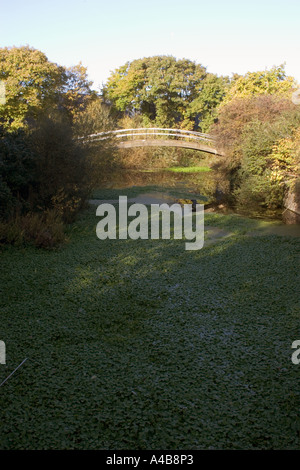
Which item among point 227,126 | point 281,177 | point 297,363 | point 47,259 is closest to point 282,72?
point 227,126

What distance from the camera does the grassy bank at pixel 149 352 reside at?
3.41 metres

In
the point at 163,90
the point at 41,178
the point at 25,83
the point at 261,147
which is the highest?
the point at 163,90

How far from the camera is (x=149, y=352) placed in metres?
4.72

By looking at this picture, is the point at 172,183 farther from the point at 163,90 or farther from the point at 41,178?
the point at 163,90

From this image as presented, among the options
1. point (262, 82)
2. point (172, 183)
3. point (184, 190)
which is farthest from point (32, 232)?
point (262, 82)

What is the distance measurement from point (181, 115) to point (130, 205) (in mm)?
28232

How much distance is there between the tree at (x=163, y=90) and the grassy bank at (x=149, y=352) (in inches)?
1280

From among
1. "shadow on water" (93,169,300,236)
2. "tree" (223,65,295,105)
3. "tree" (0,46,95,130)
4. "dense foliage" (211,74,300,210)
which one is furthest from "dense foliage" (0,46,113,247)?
"tree" (223,65,295,105)

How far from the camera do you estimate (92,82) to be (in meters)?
34.7

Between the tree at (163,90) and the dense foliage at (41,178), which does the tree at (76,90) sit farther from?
the dense foliage at (41,178)

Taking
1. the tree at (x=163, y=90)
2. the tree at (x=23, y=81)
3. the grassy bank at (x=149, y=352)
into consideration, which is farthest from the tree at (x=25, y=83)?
the grassy bank at (x=149, y=352)

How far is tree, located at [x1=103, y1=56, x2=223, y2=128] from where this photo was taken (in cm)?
3762

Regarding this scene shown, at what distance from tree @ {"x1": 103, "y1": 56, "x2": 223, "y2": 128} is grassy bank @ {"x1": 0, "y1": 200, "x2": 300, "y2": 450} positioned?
107 ft

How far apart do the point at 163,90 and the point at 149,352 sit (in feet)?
121
